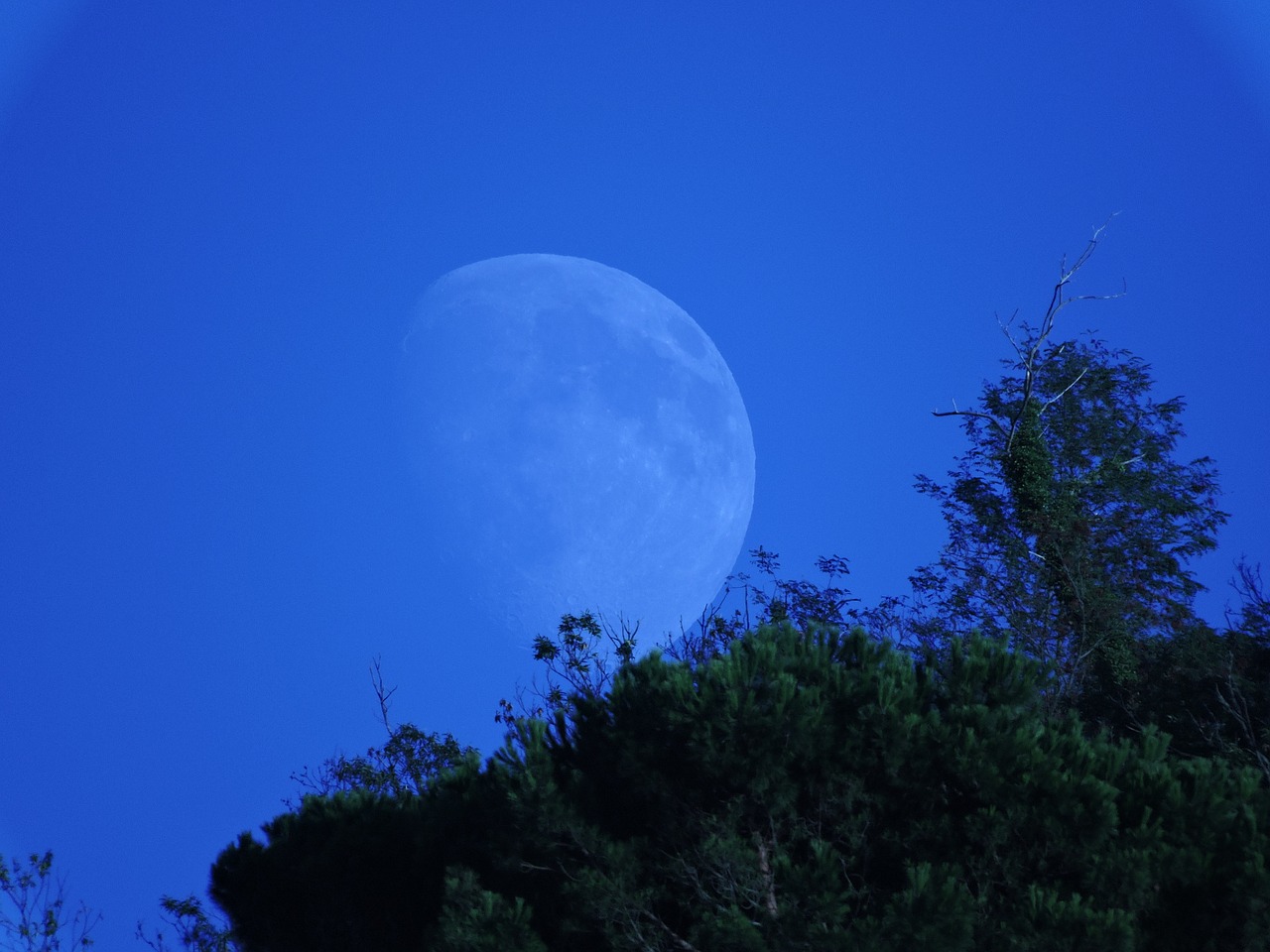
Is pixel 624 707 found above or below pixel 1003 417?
below

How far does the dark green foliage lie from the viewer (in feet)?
27.8

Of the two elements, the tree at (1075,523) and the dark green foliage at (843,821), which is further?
the tree at (1075,523)

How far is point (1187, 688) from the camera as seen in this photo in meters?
18.9

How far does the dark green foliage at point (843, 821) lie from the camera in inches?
334

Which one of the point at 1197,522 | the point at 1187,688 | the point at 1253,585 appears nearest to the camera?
the point at 1187,688

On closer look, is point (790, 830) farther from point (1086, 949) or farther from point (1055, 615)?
point (1055, 615)

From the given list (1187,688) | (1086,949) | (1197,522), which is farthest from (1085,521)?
(1086,949)

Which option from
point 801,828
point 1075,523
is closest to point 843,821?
point 801,828

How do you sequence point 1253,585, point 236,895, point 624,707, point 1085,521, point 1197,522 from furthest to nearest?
1. point 1197,522
2. point 1085,521
3. point 1253,585
4. point 236,895
5. point 624,707

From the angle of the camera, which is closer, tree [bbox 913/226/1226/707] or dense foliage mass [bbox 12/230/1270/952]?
dense foliage mass [bbox 12/230/1270/952]

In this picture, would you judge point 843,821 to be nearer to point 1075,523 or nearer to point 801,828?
point 801,828

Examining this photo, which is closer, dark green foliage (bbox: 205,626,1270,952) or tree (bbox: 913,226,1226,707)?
dark green foliage (bbox: 205,626,1270,952)

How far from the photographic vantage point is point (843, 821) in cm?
943

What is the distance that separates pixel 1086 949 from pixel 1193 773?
208 centimetres
